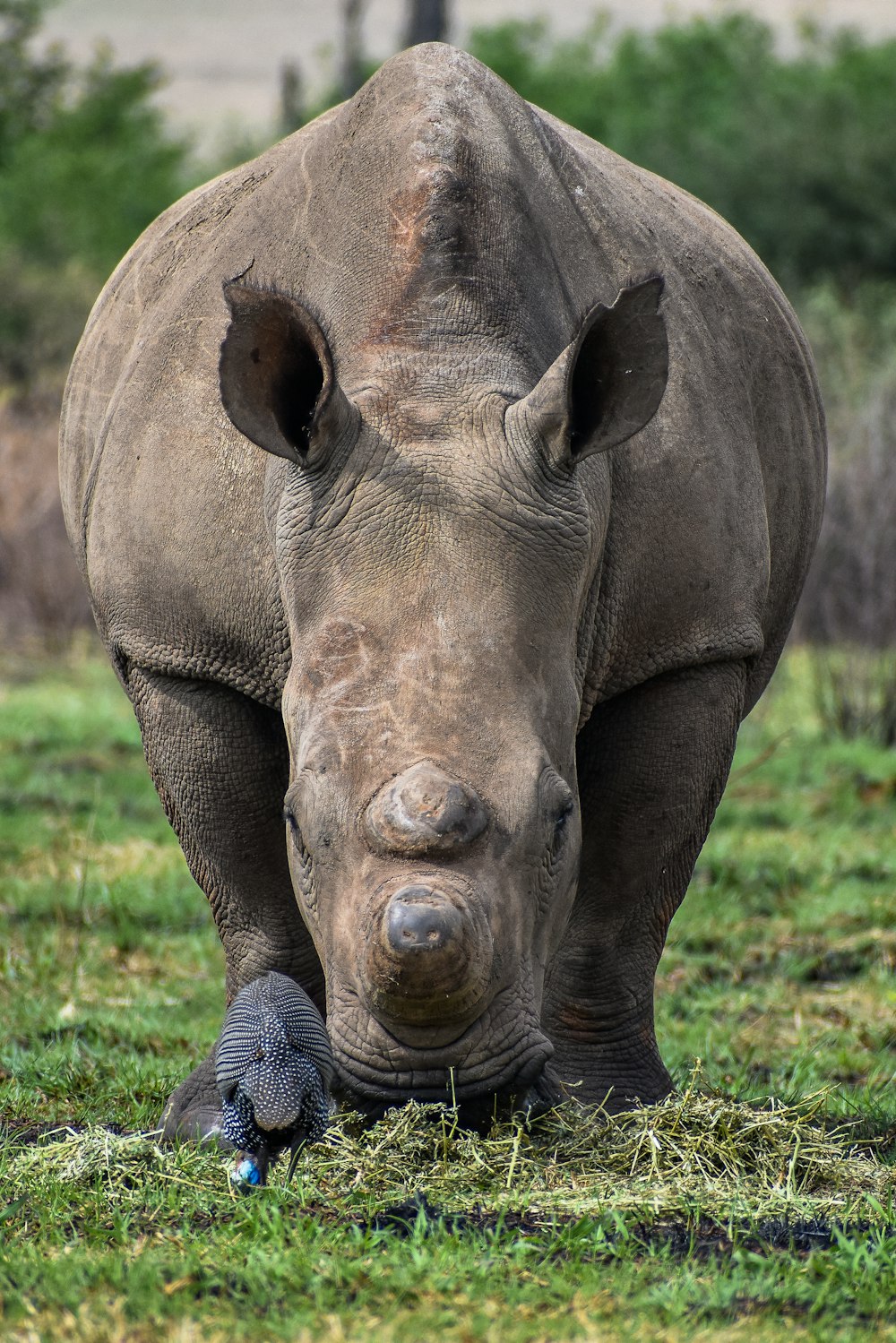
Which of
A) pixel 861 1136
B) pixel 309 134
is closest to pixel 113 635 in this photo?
pixel 309 134

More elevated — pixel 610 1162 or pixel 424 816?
pixel 424 816

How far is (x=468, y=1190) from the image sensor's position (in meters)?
3.71

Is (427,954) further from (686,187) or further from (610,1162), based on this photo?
(686,187)

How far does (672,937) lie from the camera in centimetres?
A: 740

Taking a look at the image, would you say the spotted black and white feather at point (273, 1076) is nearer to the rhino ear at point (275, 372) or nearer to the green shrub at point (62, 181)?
the rhino ear at point (275, 372)

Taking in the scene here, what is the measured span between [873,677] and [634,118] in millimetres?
28534

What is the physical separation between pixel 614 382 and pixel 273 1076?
1.56 metres

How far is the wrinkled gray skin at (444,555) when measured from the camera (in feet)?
11.8

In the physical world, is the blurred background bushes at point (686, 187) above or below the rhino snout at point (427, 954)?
above

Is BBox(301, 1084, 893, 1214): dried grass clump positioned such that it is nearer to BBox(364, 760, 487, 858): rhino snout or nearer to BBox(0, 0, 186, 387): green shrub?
BBox(364, 760, 487, 858): rhino snout

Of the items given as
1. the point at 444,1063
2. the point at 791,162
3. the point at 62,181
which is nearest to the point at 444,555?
the point at 444,1063

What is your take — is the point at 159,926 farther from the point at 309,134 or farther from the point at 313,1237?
the point at 313,1237

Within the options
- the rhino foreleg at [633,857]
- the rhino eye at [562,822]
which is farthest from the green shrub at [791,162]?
the rhino eye at [562,822]

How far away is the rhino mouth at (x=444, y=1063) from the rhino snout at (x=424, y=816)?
0.31m
